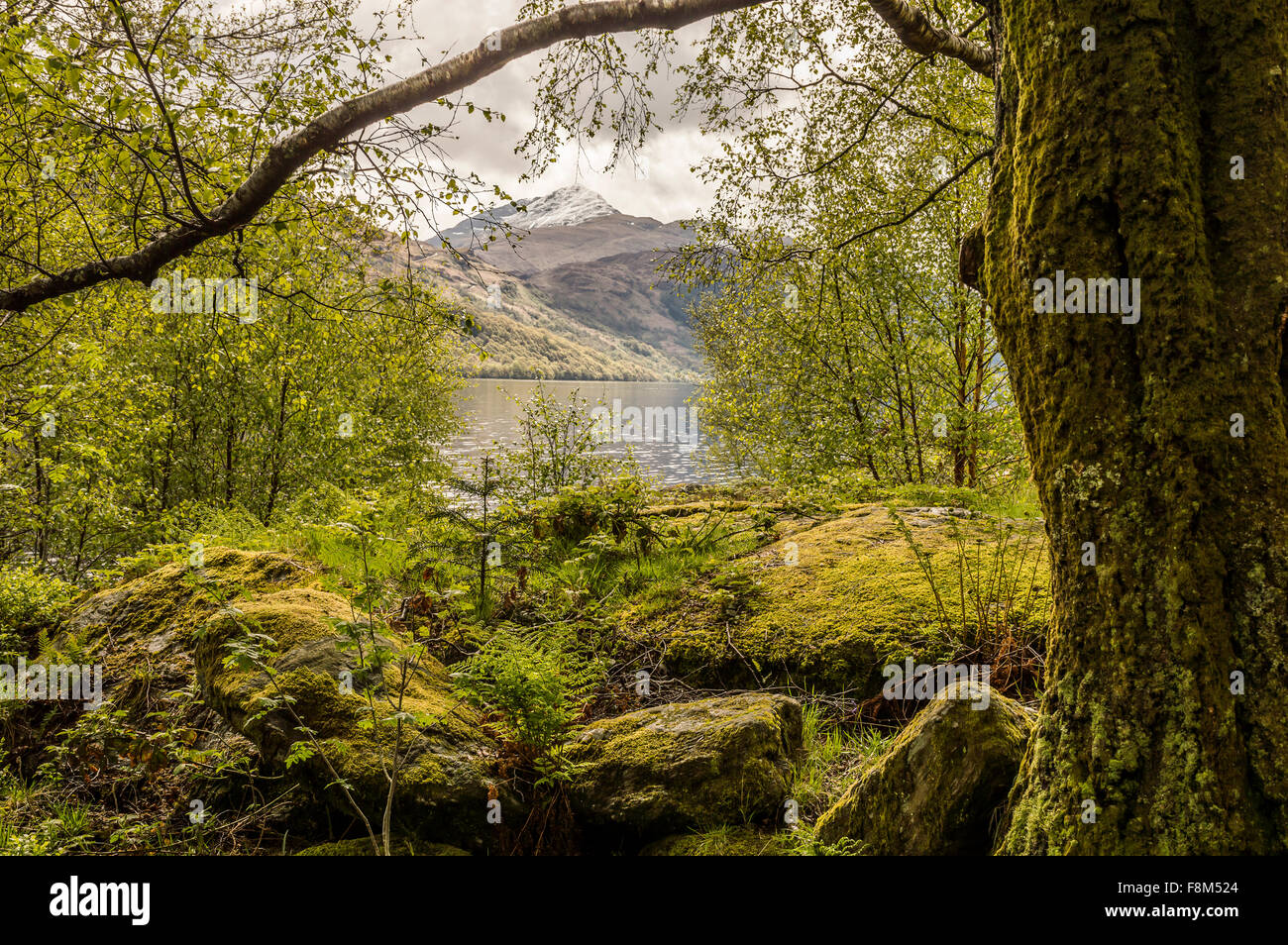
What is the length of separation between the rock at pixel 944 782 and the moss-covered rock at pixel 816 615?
4.36 feet

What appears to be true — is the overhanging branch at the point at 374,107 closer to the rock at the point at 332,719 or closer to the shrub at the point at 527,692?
the rock at the point at 332,719

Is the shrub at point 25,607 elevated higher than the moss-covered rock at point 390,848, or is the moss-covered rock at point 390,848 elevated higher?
the shrub at point 25,607

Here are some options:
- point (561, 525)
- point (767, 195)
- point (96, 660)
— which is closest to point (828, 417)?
point (767, 195)

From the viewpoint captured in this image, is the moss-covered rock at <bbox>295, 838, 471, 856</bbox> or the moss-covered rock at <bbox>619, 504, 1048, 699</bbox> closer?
the moss-covered rock at <bbox>295, 838, 471, 856</bbox>

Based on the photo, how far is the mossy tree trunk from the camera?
204 cm

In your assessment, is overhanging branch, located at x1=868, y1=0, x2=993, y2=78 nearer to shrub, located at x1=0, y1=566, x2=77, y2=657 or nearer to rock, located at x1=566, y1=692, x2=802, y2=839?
rock, located at x1=566, y1=692, x2=802, y2=839

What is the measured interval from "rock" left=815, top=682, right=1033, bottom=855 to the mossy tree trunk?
175 mm

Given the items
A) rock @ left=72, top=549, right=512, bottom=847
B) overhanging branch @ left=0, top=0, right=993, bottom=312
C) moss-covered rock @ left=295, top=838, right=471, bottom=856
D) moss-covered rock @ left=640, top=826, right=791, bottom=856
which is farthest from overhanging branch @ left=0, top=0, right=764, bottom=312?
moss-covered rock @ left=640, top=826, right=791, bottom=856

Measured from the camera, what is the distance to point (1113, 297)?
2283mm

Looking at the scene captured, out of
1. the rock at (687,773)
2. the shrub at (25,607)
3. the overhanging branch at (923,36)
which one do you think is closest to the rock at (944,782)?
the rock at (687,773)

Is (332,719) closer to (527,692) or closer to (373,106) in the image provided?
(527,692)

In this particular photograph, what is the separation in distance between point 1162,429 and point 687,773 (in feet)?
8.64

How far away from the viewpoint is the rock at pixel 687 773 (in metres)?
3.26
